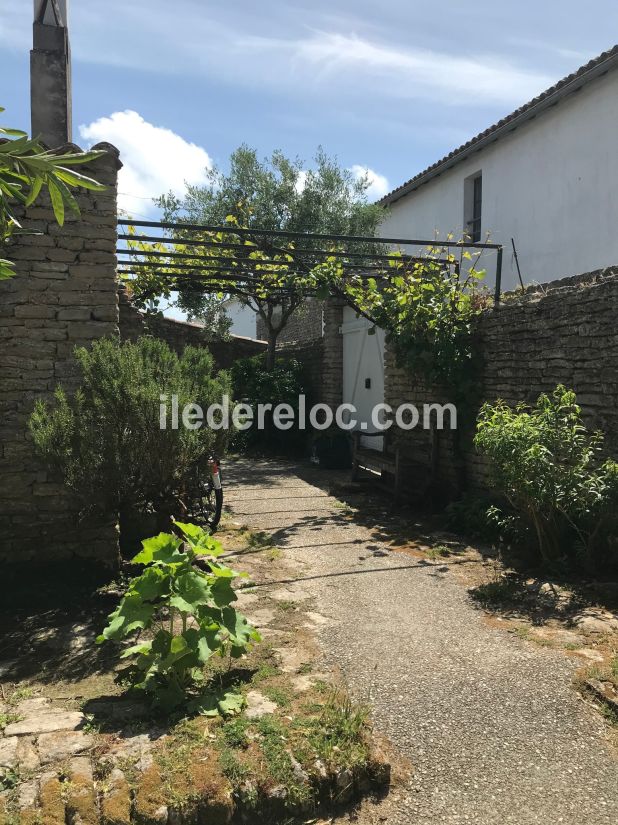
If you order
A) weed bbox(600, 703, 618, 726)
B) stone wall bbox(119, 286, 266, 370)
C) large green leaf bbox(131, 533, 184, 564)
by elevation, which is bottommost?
weed bbox(600, 703, 618, 726)

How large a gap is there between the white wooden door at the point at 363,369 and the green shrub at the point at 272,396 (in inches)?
51.0

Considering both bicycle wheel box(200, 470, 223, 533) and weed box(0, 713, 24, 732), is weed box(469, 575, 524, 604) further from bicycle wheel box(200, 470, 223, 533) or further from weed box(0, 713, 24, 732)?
weed box(0, 713, 24, 732)

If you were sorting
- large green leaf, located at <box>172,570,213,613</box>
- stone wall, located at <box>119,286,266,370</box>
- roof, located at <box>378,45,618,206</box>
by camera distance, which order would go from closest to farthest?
large green leaf, located at <box>172,570,213,613</box>, roof, located at <box>378,45,618,206</box>, stone wall, located at <box>119,286,266,370</box>

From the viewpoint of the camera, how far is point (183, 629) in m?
2.99

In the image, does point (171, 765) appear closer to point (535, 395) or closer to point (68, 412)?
point (68, 412)

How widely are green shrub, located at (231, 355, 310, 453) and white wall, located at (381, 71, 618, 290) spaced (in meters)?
4.51

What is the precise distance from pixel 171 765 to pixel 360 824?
0.76 metres

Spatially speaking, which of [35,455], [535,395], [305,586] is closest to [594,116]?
[535,395]

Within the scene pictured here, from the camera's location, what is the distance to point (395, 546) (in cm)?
611

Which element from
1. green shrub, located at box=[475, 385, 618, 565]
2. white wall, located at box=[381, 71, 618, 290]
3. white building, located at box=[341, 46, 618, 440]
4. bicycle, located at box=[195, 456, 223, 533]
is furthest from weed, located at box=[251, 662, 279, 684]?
white wall, located at box=[381, 71, 618, 290]

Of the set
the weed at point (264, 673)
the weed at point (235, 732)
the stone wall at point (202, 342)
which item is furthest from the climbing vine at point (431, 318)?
the stone wall at point (202, 342)

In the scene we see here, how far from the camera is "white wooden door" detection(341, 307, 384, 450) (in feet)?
35.4

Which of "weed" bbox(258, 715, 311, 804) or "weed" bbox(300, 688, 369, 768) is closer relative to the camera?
"weed" bbox(258, 715, 311, 804)

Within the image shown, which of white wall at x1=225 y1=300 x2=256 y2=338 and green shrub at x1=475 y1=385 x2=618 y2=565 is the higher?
white wall at x1=225 y1=300 x2=256 y2=338
